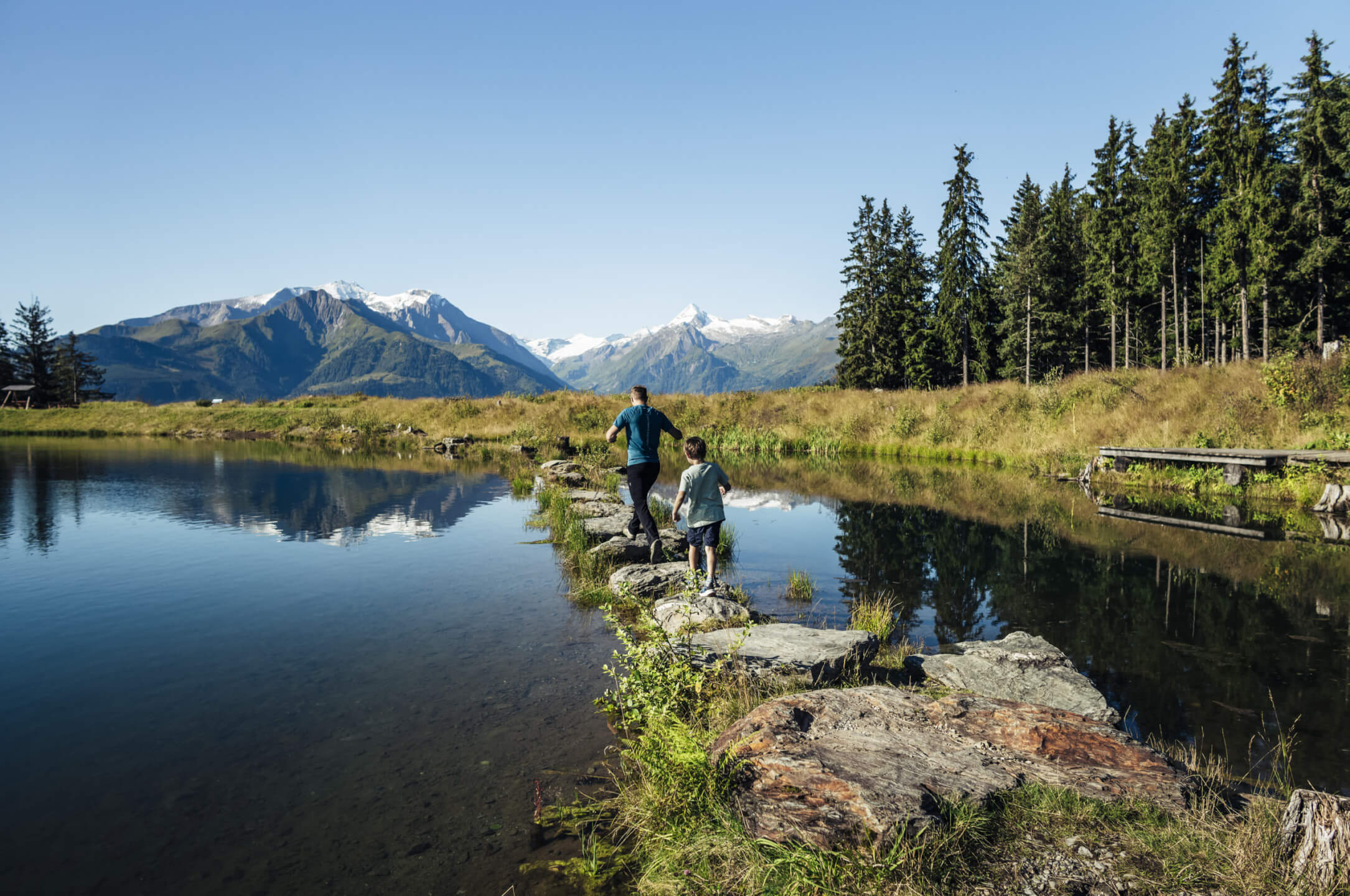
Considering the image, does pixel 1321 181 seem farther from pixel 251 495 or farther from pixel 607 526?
pixel 251 495

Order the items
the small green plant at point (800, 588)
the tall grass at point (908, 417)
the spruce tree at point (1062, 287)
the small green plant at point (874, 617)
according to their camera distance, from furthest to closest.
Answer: the spruce tree at point (1062, 287) < the tall grass at point (908, 417) < the small green plant at point (800, 588) < the small green plant at point (874, 617)

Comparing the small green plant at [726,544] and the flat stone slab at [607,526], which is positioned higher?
the flat stone slab at [607,526]

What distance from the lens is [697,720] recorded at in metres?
5.41

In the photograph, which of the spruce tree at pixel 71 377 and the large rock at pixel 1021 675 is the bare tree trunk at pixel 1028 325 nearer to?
the large rock at pixel 1021 675

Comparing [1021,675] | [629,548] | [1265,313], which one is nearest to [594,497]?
[629,548]

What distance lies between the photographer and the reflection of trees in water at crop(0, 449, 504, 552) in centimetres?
1634

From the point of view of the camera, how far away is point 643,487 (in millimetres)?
11461

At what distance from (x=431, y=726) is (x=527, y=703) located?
889 millimetres

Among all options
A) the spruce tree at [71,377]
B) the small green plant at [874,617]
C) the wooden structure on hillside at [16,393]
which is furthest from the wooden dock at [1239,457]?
the wooden structure on hillside at [16,393]

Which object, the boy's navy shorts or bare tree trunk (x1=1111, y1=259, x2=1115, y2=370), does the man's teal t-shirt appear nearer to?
the boy's navy shorts

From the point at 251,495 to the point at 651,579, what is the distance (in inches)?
669

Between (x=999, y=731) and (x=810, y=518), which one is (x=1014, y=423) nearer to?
(x=810, y=518)

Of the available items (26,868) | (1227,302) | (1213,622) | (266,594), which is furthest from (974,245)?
(26,868)

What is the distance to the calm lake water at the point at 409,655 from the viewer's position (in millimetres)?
4531
